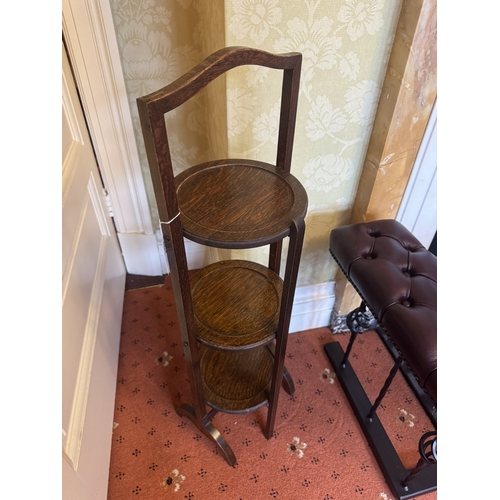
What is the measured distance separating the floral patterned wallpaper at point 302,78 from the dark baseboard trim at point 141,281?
0.61 metres

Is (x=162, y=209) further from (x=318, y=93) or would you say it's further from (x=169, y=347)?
(x=169, y=347)

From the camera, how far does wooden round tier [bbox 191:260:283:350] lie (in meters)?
0.87

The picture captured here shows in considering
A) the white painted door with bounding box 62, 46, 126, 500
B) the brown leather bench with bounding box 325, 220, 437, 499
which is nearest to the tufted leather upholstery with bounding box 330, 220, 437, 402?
the brown leather bench with bounding box 325, 220, 437, 499

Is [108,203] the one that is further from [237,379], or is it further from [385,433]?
[385,433]

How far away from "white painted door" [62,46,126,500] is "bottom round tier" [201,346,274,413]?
32 centimetres

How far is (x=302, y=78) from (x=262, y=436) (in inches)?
41.9

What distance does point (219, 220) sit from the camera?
0.71 metres

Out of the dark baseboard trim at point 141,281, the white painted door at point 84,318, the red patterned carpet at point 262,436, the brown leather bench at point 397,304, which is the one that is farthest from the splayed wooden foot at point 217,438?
the dark baseboard trim at point 141,281

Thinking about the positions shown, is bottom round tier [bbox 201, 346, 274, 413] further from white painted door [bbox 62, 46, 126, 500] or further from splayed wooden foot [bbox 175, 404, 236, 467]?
white painted door [bbox 62, 46, 126, 500]

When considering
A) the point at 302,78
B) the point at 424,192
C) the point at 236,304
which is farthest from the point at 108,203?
the point at 424,192

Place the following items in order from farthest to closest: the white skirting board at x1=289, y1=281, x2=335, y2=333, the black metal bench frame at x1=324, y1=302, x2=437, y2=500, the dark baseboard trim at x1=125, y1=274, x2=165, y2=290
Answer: the dark baseboard trim at x1=125, y1=274, x2=165, y2=290 → the white skirting board at x1=289, y1=281, x2=335, y2=333 → the black metal bench frame at x1=324, y1=302, x2=437, y2=500

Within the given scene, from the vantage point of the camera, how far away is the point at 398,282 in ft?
3.07

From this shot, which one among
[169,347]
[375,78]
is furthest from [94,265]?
[375,78]
